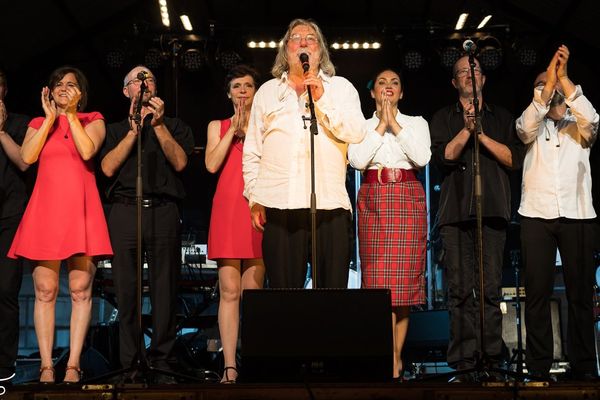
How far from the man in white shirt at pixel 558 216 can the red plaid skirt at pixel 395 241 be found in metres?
0.64

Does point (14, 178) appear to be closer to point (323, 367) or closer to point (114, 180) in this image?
point (114, 180)

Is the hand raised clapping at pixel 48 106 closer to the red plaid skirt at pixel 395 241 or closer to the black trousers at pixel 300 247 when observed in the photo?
the black trousers at pixel 300 247

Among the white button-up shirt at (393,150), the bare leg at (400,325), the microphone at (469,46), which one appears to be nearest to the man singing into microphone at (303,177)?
the white button-up shirt at (393,150)

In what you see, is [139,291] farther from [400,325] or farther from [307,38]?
[307,38]

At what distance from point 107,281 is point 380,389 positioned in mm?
3780

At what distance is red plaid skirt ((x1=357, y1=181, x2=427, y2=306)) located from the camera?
4.56 meters

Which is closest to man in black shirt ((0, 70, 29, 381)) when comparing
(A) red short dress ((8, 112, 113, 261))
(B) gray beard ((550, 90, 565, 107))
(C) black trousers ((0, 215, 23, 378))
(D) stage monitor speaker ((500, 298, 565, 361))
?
(C) black trousers ((0, 215, 23, 378))

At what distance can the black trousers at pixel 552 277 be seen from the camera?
4.57 metres

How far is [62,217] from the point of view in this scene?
4492 mm

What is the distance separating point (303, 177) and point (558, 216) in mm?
1632

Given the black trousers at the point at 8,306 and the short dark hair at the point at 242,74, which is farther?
the short dark hair at the point at 242,74

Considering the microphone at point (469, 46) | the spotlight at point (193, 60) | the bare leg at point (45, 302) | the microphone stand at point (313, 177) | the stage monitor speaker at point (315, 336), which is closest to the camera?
the stage monitor speaker at point (315, 336)

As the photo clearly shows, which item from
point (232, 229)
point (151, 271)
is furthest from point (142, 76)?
point (151, 271)

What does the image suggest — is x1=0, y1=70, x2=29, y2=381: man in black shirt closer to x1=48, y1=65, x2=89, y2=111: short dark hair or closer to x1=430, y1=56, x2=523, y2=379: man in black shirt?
x1=48, y1=65, x2=89, y2=111: short dark hair
